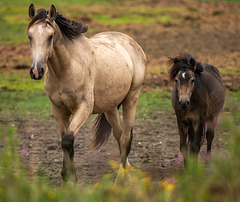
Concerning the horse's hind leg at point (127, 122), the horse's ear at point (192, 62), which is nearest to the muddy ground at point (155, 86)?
the horse's hind leg at point (127, 122)

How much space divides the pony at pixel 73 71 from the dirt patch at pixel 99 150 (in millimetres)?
510

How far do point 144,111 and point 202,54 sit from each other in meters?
8.51

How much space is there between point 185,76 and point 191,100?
1.26 ft

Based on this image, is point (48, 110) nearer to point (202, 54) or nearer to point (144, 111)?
point (144, 111)

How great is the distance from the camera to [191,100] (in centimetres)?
848

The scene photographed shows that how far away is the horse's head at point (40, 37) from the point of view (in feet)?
20.5

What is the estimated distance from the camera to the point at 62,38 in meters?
7.00

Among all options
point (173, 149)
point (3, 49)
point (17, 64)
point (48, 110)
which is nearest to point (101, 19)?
point (3, 49)

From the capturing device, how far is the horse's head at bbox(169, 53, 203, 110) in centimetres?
813

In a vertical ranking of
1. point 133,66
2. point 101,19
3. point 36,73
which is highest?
point 36,73

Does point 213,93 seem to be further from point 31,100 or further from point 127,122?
point 31,100

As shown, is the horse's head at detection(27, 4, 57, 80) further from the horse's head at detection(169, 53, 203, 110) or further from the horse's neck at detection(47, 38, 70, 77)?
the horse's head at detection(169, 53, 203, 110)

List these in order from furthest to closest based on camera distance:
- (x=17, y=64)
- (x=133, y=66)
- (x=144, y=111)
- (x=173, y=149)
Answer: (x=17, y=64) → (x=144, y=111) → (x=173, y=149) → (x=133, y=66)

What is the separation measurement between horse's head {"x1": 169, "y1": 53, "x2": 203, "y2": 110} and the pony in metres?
0.66
